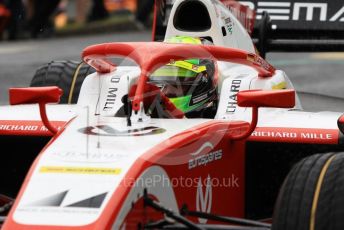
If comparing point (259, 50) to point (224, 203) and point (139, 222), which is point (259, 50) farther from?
point (139, 222)

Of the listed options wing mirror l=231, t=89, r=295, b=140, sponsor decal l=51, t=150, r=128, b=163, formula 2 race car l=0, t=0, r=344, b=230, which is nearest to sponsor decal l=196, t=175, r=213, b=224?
formula 2 race car l=0, t=0, r=344, b=230

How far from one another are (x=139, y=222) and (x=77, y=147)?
1.63ft

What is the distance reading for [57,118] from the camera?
6.36 m

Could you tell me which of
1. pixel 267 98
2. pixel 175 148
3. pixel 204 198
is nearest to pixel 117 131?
pixel 175 148

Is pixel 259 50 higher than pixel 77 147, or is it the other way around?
pixel 77 147

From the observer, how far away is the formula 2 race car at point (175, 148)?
4840 millimetres

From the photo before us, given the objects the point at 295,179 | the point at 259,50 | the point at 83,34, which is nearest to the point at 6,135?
the point at 295,179

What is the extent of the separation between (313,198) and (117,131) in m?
1.04

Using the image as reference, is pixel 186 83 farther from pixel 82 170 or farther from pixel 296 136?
pixel 82 170

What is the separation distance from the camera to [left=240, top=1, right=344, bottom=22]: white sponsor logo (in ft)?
28.6

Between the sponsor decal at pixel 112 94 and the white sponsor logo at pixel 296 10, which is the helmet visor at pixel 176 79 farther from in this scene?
the white sponsor logo at pixel 296 10

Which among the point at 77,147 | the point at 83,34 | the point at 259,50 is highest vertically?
the point at 77,147

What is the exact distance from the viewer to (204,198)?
5523 millimetres

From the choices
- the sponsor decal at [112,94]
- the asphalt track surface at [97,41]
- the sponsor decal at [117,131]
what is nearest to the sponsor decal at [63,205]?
the sponsor decal at [117,131]
